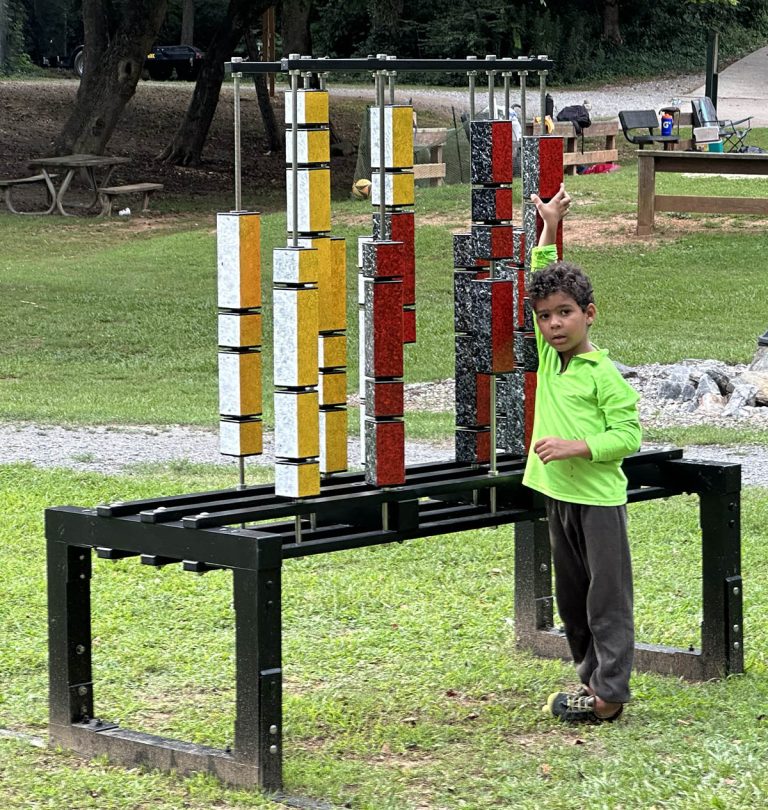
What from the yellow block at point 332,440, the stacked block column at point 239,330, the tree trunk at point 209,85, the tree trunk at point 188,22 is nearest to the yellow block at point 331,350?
the yellow block at point 332,440

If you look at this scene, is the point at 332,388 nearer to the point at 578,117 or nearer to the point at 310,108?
the point at 310,108

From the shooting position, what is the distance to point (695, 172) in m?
18.1

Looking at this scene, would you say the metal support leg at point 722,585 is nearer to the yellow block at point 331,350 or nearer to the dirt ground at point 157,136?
the yellow block at point 331,350

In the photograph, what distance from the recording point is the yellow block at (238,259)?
14.9ft

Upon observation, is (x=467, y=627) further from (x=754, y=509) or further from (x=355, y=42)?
(x=355, y=42)

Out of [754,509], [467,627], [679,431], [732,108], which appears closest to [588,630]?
[467,627]

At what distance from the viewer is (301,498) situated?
14.7ft

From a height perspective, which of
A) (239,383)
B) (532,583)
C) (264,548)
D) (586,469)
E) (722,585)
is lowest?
(532,583)

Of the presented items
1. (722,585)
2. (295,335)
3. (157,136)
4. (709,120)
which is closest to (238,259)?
(295,335)

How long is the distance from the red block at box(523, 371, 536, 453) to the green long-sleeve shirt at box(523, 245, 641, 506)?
338mm

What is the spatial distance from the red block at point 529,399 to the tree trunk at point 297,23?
26881mm

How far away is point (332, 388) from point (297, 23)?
28.1m

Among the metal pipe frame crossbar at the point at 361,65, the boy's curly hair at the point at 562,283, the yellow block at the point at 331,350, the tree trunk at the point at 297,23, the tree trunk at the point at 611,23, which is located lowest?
the yellow block at the point at 331,350

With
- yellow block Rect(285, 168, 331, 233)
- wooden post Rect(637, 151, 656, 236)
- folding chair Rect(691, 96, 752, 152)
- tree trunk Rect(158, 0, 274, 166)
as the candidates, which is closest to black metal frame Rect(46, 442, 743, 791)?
yellow block Rect(285, 168, 331, 233)
